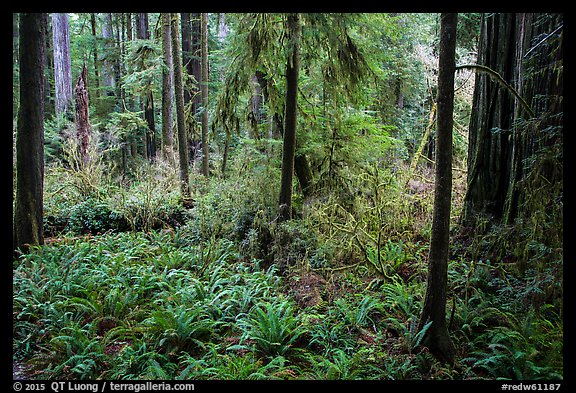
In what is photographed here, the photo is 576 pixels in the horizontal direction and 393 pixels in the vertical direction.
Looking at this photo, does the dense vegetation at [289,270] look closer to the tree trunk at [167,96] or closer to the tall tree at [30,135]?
the tall tree at [30,135]

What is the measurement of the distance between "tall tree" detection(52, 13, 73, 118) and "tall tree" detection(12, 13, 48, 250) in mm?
11178

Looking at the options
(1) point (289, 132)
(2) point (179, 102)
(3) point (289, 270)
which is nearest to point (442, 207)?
(3) point (289, 270)

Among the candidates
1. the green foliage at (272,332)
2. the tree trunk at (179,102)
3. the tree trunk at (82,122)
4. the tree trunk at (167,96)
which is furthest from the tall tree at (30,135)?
the tree trunk at (82,122)

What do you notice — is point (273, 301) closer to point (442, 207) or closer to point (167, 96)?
point (442, 207)

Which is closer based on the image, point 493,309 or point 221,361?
point 221,361

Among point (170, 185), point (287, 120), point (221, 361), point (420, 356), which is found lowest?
point (221, 361)

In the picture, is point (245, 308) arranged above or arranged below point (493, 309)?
below

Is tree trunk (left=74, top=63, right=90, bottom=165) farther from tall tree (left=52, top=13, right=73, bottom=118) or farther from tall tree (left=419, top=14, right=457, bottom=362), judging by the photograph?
tall tree (left=419, top=14, right=457, bottom=362)

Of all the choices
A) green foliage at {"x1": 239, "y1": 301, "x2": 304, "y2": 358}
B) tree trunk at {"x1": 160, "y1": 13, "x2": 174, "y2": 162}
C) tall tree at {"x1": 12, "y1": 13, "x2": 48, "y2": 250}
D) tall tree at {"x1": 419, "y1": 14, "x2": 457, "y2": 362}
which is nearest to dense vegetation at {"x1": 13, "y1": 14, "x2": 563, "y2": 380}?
green foliage at {"x1": 239, "y1": 301, "x2": 304, "y2": 358}

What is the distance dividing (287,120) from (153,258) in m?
3.80

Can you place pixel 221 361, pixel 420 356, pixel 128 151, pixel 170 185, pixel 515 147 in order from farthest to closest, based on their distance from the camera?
1. pixel 128 151
2. pixel 170 185
3. pixel 515 147
4. pixel 221 361
5. pixel 420 356

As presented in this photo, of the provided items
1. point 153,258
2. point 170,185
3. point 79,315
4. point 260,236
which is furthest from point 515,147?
point 170,185

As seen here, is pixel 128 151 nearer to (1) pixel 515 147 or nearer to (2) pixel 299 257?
(2) pixel 299 257

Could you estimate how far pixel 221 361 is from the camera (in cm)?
420
